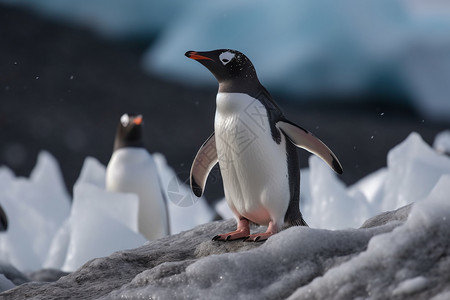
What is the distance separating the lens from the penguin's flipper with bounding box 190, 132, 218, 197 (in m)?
1.85

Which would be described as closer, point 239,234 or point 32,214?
point 239,234

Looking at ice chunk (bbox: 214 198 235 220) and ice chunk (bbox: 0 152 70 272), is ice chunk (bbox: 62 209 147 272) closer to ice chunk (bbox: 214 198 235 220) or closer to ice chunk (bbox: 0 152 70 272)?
ice chunk (bbox: 0 152 70 272)

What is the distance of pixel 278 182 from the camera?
1.69 metres

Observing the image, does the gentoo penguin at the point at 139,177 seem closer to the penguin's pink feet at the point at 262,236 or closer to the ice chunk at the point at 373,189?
the ice chunk at the point at 373,189

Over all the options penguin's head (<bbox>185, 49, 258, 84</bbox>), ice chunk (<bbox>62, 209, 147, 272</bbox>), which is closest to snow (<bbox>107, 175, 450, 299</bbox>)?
penguin's head (<bbox>185, 49, 258, 84</bbox>)

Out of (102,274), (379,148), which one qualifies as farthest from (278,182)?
(379,148)

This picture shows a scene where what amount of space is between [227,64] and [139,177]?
2.11 m

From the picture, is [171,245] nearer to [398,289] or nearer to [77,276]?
[77,276]

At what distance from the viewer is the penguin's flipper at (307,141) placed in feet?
5.48

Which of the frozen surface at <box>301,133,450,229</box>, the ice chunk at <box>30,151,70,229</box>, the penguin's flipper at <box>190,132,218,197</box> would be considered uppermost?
the ice chunk at <box>30,151,70,229</box>

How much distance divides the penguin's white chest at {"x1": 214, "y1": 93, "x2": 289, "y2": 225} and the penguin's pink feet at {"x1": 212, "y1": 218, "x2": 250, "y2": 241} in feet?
0.12

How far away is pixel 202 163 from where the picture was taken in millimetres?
1872

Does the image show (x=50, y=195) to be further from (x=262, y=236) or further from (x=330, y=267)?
(x=330, y=267)

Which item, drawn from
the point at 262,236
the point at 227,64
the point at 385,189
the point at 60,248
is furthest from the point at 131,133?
the point at 262,236
